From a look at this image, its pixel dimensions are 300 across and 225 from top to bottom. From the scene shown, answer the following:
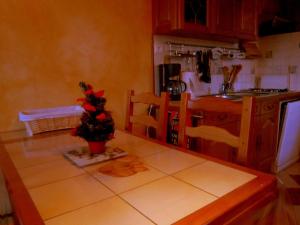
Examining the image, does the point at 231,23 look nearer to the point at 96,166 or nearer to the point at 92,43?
the point at 92,43

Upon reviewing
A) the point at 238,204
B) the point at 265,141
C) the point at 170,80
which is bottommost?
the point at 265,141

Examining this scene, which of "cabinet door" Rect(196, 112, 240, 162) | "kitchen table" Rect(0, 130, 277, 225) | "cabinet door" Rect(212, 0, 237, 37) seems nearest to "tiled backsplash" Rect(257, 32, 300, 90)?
"cabinet door" Rect(212, 0, 237, 37)

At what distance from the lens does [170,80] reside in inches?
85.2

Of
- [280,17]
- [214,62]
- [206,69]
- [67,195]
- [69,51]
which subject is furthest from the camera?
[280,17]

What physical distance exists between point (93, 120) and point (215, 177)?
0.51 meters

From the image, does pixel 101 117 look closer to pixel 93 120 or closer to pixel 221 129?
pixel 93 120

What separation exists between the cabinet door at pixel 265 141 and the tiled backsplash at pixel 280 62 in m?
0.92

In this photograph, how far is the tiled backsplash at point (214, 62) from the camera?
87.9 inches

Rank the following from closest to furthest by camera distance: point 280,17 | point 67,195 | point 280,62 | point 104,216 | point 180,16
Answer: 1. point 104,216
2. point 67,195
3. point 180,16
4. point 280,17
5. point 280,62

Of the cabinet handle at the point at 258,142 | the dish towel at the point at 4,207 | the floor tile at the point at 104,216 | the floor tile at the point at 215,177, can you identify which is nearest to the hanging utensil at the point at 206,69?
the cabinet handle at the point at 258,142

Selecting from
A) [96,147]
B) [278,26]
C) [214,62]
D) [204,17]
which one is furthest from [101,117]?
[278,26]

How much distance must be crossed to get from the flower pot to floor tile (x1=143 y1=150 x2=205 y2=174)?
0.19m

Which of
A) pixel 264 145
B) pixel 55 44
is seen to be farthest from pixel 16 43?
pixel 264 145

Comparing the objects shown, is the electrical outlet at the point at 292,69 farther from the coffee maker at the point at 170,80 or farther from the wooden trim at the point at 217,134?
the wooden trim at the point at 217,134
